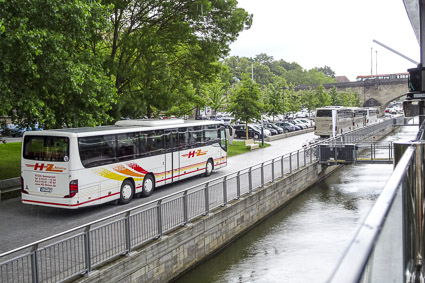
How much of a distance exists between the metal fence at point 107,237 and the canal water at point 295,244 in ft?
4.95

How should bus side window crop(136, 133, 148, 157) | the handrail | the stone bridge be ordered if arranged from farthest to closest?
the stone bridge → bus side window crop(136, 133, 148, 157) → the handrail

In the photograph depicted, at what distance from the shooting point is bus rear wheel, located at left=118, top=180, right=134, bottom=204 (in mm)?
16422

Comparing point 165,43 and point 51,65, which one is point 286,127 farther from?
point 51,65

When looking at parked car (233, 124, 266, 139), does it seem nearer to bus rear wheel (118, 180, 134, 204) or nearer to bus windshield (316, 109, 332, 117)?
bus windshield (316, 109, 332, 117)

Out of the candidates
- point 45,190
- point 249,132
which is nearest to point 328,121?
point 249,132

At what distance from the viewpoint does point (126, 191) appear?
16609 mm

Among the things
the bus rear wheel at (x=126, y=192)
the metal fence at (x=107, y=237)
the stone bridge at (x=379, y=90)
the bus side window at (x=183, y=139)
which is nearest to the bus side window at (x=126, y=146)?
the bus rear wheel at (x=126, y=192)

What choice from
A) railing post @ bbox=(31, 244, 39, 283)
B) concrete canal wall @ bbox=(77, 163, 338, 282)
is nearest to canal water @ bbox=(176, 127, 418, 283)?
concrete canal wall @ bbox=(77, 163, 338, 282)

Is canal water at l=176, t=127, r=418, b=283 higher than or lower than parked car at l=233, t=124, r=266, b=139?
lower

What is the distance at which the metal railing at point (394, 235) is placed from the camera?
1.07 m

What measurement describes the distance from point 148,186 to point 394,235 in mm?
16597

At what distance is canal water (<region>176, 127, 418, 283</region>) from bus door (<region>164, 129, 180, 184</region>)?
4.25 metres

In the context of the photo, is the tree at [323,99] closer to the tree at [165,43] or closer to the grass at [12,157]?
the grass at [12,157]

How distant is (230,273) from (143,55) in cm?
1269
